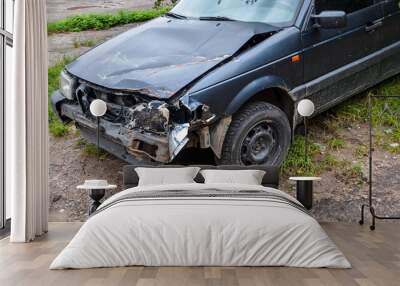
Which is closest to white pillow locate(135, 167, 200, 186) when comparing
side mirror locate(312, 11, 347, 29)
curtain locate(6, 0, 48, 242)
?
curtain locate(6, 0, 48, 242)

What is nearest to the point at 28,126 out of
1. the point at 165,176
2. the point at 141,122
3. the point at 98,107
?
the point at 98,107

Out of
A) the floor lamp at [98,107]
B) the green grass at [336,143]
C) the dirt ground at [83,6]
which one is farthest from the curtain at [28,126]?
the green grass at [336,143]

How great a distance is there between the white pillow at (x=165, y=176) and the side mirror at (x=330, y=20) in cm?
151

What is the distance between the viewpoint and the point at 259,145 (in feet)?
14.2

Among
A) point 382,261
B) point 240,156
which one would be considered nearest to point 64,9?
point 240,156

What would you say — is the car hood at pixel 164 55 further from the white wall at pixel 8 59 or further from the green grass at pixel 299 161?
the green grass at pixel 299 161

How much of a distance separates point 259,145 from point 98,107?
1252mm

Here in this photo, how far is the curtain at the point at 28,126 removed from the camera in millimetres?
3793

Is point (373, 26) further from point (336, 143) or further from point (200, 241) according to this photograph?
point (200, 241)

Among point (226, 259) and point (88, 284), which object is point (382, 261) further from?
point (88, 284)

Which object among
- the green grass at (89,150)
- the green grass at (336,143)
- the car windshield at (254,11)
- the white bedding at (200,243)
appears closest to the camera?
the white bedding at (200,243)

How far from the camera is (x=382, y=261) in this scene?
3174 millimetres

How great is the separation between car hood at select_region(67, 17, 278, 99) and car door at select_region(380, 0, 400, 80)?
104 cm

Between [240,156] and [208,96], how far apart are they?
0.52 metres
